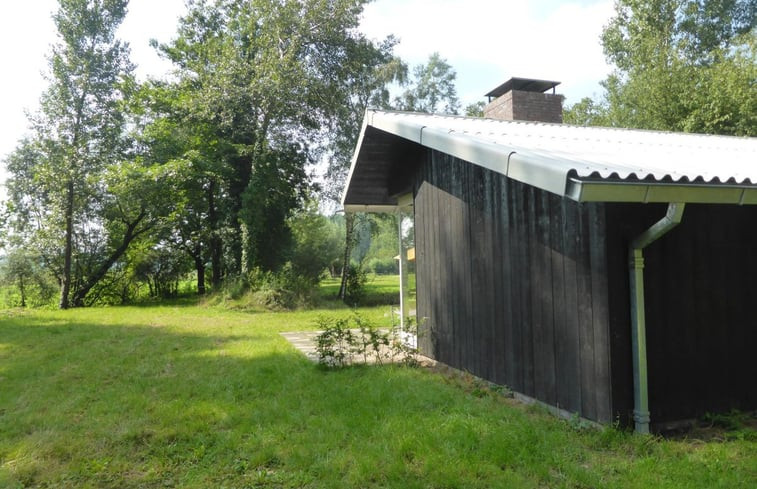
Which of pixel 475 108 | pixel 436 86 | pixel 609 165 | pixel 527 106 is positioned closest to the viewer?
pixel 609 165

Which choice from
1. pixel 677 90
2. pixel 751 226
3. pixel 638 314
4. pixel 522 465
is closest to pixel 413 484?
pixel 522 465

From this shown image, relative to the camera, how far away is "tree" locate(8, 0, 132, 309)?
16203 millimetres

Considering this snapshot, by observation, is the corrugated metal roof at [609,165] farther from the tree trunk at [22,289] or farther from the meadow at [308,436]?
the tree trunk at [22,289]

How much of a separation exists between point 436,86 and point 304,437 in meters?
23.8

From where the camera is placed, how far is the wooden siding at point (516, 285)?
390 cm

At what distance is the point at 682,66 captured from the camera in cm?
2041

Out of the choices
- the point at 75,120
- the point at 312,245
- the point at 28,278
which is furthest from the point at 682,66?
the point at 28,278

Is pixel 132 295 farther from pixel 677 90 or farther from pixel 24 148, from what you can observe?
pixel 677 90

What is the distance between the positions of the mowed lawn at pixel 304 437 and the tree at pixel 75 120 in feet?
Answer: 37.5

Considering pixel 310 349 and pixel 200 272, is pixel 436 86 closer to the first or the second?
pixel 200 272

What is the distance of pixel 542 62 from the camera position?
23594 mm

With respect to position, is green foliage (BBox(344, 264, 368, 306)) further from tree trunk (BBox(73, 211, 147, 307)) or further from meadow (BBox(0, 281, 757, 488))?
meadow (BBox(0, 281, 757, 488))

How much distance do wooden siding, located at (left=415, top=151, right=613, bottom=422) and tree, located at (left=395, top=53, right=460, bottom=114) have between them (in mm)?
18701

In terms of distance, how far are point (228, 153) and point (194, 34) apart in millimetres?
6359
